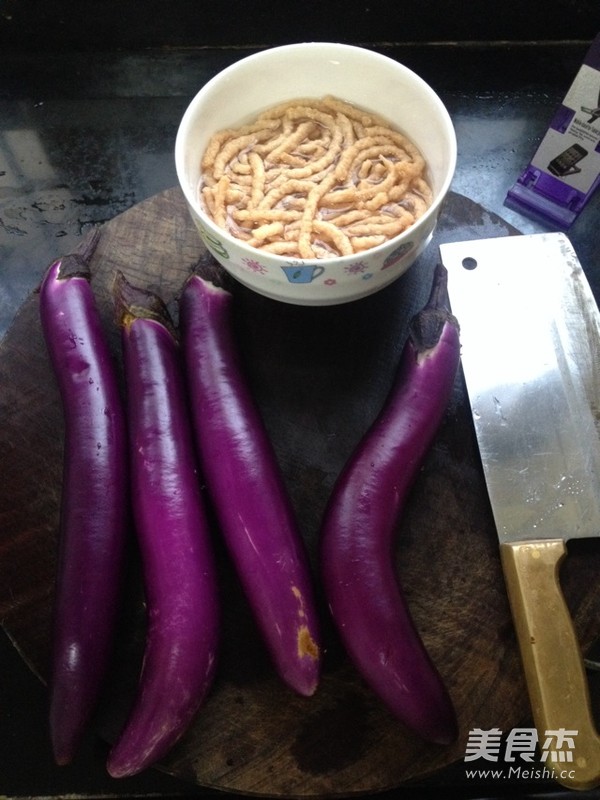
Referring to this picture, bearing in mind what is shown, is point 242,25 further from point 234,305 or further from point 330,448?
point 330,448

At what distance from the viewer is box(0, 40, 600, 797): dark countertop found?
1363mm

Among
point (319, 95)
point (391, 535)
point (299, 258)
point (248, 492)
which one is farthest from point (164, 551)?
point (319, 95)

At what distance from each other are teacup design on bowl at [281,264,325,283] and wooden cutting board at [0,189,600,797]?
7.6 inches

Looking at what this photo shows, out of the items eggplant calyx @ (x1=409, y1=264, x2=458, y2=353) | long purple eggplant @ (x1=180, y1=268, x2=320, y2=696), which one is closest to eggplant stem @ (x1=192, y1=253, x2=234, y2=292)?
long purple eggplant @ (x1=180, y1=268, x2=320, y2=696)

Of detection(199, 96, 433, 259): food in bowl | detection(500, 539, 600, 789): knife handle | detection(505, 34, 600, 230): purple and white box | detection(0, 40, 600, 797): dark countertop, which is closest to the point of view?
detection(500, 539, 600, 789): knife handle

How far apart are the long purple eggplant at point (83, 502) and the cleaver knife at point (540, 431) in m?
0.50

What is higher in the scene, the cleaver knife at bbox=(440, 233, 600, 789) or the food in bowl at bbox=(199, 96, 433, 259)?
the food in bowl at bbox=(199, 96, 433, 259)

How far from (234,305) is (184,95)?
2.55 ft

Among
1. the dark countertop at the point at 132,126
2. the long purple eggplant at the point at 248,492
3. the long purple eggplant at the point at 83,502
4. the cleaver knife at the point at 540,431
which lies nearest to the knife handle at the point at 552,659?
the cleaver knife at the point at 540,431

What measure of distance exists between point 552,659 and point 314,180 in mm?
692

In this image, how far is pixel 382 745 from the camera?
821mm

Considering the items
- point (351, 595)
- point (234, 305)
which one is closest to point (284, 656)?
point (351, 595)

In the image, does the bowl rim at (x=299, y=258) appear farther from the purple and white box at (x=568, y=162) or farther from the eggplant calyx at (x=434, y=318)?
the purple and white box at (x=568, y=162)

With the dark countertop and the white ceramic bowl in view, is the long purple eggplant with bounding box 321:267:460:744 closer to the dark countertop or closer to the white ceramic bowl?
the white ceramic bowl
